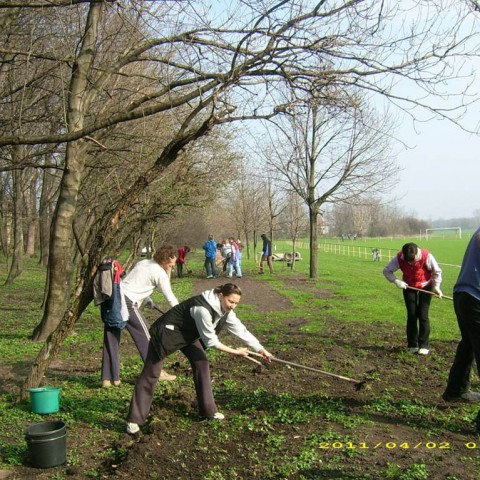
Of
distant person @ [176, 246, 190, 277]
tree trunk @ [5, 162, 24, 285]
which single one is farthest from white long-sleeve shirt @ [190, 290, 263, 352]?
distant person @ [176, 246, 190, 277]

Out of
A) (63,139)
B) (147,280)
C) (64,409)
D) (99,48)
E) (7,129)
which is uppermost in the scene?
(99,48)

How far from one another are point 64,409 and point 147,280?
6.08 ft

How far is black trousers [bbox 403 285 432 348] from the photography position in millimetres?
8953

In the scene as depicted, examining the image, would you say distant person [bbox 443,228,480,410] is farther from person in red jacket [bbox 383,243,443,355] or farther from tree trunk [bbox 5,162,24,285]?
tree trunk [bbox 5,162,24,285]

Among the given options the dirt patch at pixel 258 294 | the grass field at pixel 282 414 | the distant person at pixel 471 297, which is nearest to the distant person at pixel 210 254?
the dirt patch at pixel 258 294

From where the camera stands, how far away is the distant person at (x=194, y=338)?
5742mm

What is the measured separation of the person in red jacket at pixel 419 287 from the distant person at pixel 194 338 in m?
3.78

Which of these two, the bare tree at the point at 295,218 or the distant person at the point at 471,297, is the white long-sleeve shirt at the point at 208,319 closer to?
the distant person at the point at 471,297

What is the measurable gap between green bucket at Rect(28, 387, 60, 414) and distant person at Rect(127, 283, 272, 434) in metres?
1.05

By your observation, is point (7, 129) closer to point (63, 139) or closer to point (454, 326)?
point (63, 139)

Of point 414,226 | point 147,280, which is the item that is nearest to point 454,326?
point 147,280

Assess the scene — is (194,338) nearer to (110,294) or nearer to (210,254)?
(110,294)

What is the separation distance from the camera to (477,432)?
5.58m

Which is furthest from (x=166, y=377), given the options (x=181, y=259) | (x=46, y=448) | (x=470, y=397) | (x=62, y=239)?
(x=181, y=259)
